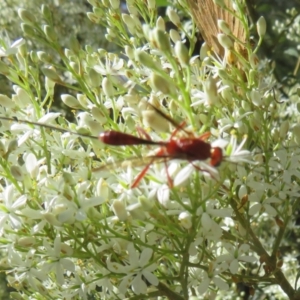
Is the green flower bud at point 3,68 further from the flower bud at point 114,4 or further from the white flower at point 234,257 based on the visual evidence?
the white flower at point 234,257

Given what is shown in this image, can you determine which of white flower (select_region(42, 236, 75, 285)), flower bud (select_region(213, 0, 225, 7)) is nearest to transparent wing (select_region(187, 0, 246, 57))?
flower bud (select_region(213, 0, 225, 7))

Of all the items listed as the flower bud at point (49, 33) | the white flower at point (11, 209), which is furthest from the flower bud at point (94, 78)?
the white flower at point (11, 209)

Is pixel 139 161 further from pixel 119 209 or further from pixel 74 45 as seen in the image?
pixel 74 45

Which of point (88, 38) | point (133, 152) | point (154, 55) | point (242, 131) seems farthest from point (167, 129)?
point (88, 38)

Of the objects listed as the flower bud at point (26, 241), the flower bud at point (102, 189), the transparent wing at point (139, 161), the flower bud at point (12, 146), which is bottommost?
the flower bud at point (26, 241)

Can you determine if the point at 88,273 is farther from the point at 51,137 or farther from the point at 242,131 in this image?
the point at 242,131

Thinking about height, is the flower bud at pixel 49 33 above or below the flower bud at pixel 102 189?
above

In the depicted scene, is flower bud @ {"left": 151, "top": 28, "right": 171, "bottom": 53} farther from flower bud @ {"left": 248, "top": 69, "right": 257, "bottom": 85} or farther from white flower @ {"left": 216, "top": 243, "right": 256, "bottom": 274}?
white flower @ {"left": 216, "top": 243, "right": 256, "bottom": 274}
